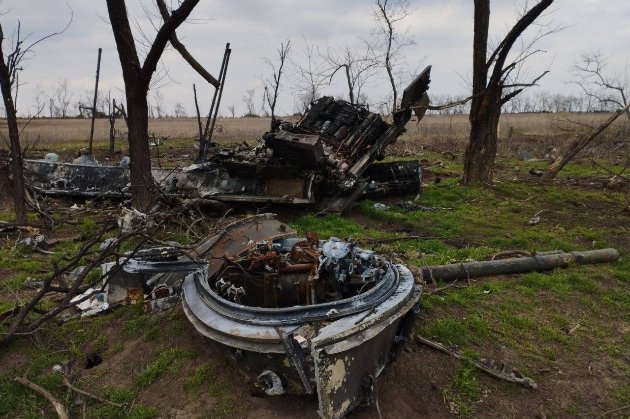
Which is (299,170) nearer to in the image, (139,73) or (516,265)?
(139,73)

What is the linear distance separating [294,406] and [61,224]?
7.10 m

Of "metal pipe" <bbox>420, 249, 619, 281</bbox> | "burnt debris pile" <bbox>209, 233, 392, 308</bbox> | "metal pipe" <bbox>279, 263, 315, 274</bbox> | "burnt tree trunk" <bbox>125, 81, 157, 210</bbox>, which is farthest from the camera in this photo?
"burnt tree trunk" <bbox>125, 81, 157, 210</bbox>

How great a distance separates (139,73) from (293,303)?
544 centimetres

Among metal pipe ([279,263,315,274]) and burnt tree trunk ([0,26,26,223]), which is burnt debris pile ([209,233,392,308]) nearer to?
metal pipe ([279,263,315,274])

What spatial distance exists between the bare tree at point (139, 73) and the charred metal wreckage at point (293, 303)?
3134mm

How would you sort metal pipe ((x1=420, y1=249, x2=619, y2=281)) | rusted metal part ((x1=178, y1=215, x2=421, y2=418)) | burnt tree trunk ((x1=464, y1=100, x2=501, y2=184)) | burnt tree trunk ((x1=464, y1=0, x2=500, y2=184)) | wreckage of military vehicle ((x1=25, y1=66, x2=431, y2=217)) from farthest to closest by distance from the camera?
burnt tree trunk ((x1=464, y1=100, x2=501, y2=184)) → burnt tree trunk ((x1=464, y1=0, x2=500, y2=184)) → wreckage of military vehicle ((x1=25, y1=66, x2=431, y2=217)) → metal pipe ((x1=420, y1=249, x2=619, y2=281)) → rusted metal part ((x1=178, y1=215, x2=421, y2=418))

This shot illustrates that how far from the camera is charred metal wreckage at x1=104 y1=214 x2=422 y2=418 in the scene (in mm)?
2852

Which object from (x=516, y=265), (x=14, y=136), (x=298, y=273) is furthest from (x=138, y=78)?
(x=516, y=265)

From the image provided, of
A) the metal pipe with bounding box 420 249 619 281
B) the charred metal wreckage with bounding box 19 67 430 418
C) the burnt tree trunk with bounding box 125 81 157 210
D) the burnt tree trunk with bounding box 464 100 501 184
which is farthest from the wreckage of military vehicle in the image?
the charred metal wreckage with bounding box 19 67 430 418

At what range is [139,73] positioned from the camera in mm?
7797

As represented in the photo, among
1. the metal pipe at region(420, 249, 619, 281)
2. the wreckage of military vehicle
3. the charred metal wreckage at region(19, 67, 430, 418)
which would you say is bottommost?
the metal pipe at region(420, 249, 619, 281)

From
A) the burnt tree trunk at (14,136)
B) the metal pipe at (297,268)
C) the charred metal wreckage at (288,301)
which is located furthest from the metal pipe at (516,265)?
the burnt tree trunk at (14,136)

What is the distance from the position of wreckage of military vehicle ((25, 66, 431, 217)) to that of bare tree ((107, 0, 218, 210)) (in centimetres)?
43

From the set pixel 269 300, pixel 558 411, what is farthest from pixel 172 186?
pixel 558 411
